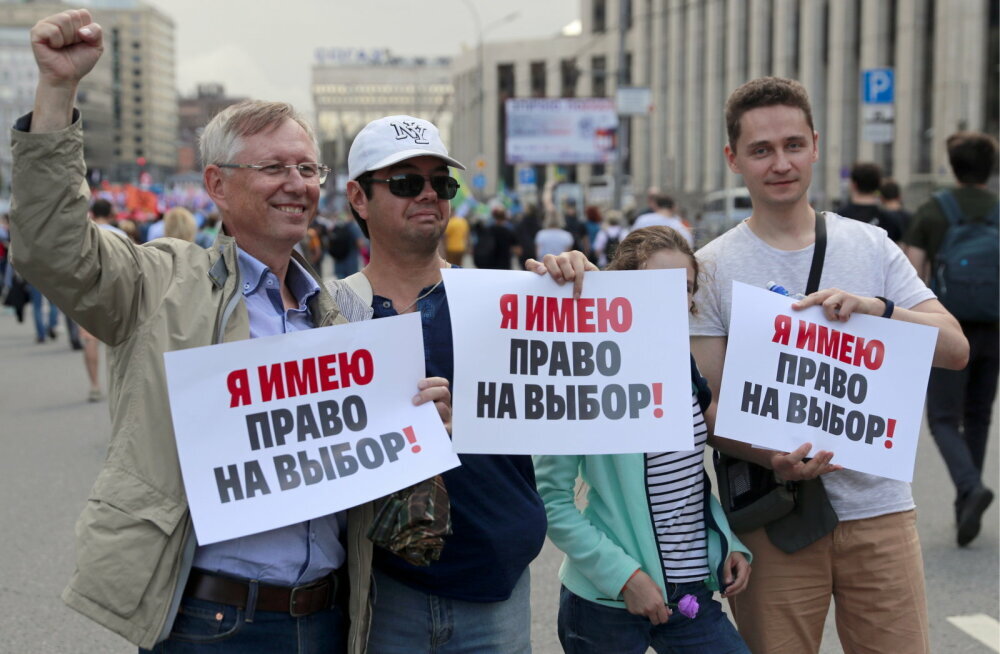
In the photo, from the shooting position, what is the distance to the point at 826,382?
9.87ft

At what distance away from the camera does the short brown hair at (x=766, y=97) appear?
3.12 metres

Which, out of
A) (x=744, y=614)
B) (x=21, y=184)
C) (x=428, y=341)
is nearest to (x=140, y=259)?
(x=21, y=184)

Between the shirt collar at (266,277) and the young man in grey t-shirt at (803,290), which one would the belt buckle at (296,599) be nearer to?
the shirt collar at (266,277)

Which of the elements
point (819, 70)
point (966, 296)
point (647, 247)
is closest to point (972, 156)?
point (966, 296)

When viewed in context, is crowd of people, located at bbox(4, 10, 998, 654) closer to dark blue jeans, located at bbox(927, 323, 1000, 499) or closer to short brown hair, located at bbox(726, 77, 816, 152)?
short brown hair, located at bbox(726, 77, 816, 152)

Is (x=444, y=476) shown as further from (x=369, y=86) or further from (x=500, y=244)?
(x=369, y=86)

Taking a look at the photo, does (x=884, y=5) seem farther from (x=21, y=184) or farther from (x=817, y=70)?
(x=21, y=184)

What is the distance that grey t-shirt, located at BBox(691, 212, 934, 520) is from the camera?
10.2ft

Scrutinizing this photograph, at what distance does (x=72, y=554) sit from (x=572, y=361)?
14.1ft

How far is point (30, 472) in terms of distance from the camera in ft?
27.3

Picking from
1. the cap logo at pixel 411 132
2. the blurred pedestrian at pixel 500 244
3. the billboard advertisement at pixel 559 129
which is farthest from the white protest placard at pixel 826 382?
the billboard advertisement at pixel 559 129

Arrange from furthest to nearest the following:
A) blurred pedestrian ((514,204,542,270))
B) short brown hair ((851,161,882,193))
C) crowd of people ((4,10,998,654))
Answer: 1. blurred pedestrian ((514,204,542,270))
2. short brown hair ((851,161,882,193))
3. crowd of people ((4,10,998,654))

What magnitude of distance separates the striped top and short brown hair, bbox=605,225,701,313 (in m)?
0.40

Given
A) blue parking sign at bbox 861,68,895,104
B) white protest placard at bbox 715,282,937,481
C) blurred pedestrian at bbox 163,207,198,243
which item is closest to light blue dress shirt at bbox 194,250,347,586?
white protest placard at bbox 715,282,937,481
